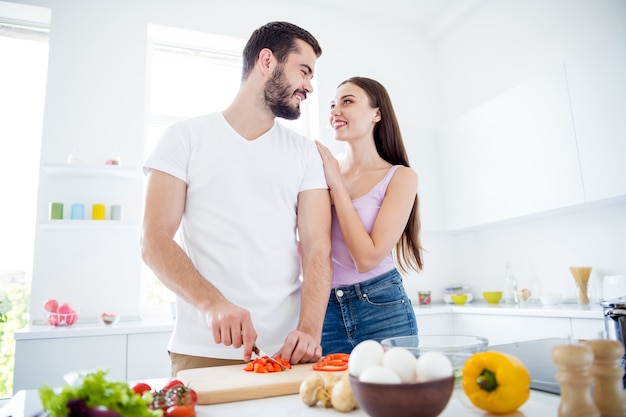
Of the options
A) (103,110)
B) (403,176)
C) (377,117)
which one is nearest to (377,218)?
(403,176)

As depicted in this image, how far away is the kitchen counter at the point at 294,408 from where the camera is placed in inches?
26.2

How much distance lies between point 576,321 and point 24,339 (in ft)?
9.11

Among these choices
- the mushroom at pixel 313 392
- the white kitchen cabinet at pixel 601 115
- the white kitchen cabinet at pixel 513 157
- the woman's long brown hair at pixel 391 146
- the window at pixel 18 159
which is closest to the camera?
the mushroom at pixel 313 392

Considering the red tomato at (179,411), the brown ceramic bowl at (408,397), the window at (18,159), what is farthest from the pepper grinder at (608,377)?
the window at (18,159)

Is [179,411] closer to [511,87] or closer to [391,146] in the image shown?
[391,146]

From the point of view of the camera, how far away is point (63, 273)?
9.23 feet

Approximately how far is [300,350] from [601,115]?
7.31 feet

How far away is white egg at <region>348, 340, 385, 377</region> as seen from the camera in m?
0.60

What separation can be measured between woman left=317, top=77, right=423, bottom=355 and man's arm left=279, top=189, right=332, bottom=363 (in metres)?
0.08

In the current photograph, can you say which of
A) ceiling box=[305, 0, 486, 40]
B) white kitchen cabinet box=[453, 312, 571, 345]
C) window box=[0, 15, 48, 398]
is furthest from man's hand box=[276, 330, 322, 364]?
ceiling box=[305, 0, 486, 40]

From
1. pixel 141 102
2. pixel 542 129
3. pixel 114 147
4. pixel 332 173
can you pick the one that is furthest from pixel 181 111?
pixel 542 129

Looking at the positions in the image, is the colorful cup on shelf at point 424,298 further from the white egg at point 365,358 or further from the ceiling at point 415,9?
the white egg at point 365,358

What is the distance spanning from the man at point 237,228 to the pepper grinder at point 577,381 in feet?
2.05

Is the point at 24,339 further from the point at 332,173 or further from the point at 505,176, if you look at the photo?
the point at 505,176
